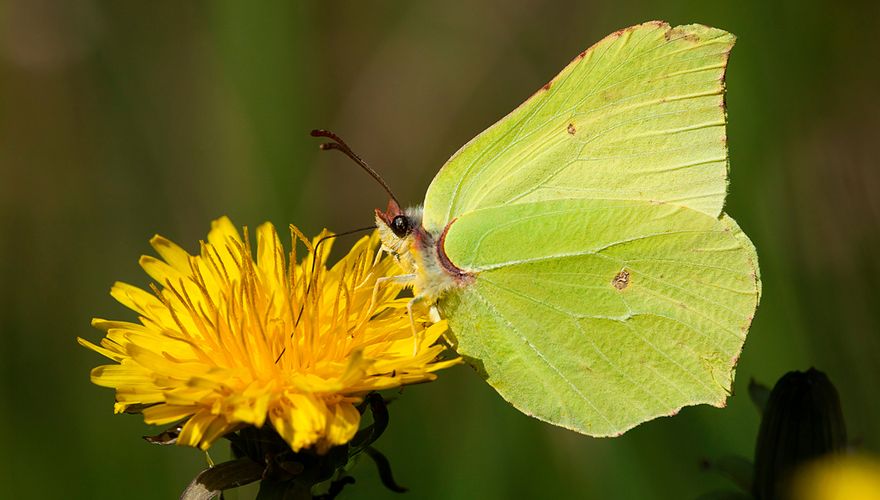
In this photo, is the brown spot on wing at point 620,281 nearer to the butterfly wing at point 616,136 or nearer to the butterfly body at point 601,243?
the butterfly body at point 601,243

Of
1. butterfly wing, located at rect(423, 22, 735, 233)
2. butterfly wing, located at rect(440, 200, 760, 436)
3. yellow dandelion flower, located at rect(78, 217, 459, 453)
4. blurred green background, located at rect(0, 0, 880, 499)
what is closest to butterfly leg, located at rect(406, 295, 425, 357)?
yellow dandelion flower, located at rect(78, 217, 459, 453)

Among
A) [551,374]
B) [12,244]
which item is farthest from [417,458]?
[12,244]

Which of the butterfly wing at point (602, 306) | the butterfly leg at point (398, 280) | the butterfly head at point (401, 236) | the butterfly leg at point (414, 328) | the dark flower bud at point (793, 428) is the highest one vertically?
the butterfly head at point (401, 236)

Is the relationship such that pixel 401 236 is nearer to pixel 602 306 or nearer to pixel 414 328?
pixel 414 328

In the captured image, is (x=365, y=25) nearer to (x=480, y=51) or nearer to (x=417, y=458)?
(x=480, y=51)

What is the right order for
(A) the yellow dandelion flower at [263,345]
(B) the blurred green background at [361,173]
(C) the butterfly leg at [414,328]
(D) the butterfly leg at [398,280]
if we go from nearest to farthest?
1. (A) the yellow dandelion flower at [263,345]
2. (C) the butterfly leg at [414,328]
3. (D) the butterfly leg at [398,280]
4. (B) the blurred green background at [361,173]

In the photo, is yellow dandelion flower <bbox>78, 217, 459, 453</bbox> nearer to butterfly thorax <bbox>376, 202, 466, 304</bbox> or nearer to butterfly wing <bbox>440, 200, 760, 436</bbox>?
butterfly thorax <bbox>376, 202, 466, 304</bbox>

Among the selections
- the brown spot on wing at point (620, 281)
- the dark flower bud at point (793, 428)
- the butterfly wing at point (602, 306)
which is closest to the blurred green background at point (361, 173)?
the dark flower bud at point (793, 428)

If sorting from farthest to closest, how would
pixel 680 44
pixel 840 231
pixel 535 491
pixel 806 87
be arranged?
1. pixel 806 87
2. pixel 535 491
3. pixel 840 231
4. pixel 680 44
